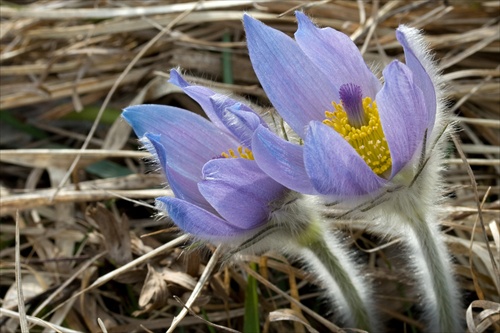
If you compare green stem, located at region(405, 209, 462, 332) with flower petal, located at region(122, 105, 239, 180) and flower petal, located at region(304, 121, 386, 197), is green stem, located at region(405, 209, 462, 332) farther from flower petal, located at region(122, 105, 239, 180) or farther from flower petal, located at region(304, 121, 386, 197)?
flower petal, located at region(122, 105, 239, 180)

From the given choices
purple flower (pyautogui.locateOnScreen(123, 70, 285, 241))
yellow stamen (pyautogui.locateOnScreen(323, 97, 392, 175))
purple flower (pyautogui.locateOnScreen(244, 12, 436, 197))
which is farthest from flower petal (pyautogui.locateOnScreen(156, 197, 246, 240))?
yellow stamen (pyautogui.locateOnScreen(323, 97, 392, 175))

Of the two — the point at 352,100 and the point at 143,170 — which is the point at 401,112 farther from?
the point at 143,170

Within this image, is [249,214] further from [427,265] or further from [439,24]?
[439,24]

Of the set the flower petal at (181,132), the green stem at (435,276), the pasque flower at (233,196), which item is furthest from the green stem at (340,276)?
the flower petal at (181,132)

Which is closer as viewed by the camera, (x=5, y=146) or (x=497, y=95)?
(x=497, y=95)

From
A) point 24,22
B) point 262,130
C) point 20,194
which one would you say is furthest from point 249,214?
point 24,22
